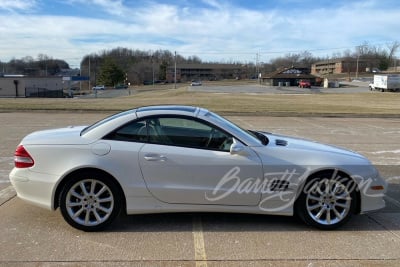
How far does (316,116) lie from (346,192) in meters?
16.0

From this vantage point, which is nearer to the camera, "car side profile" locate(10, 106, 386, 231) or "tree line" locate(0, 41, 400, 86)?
"car side profile" locate(10, 106, 386, 231)

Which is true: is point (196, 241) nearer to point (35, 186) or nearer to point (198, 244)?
point (198, 244)

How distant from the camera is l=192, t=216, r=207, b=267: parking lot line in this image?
3.84 m

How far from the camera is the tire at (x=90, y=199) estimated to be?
452 centimetres

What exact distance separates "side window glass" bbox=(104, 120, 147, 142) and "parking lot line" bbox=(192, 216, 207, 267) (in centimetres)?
116

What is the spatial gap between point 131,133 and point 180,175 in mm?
737

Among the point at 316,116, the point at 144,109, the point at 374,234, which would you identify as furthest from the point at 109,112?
the point at 374,234

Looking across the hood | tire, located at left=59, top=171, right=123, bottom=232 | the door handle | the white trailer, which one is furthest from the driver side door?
the white trailer

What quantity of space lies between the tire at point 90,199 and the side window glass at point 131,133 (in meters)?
0.45

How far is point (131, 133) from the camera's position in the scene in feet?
15.4

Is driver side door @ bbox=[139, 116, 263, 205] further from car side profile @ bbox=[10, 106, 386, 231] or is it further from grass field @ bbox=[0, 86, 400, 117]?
grass field @ bbox=[0, 86, 400, 117]

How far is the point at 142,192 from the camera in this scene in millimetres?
4551

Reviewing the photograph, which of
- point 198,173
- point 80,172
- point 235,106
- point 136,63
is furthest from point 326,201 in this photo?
point 136,63

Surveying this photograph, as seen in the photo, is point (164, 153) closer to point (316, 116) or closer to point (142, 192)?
point (142, 192)
